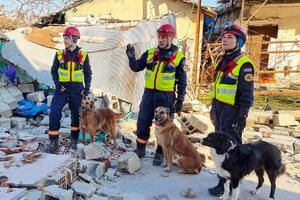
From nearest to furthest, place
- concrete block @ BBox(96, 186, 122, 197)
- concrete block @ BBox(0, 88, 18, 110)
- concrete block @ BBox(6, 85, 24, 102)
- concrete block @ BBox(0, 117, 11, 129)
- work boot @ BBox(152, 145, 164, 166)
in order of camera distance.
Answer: concrete block @ BBox(96, 186, 122, 197)
work boot @ BBox(152, 145, 164, 166)
concrete block @ BBox(0, 117, 11, 129)
concrete block @ BBox(0, 88, 18, 110)
concrete block @ BBox(6, 85, 24, 102)

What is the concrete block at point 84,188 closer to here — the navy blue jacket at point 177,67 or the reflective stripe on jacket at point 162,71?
the reflective stripe on jacket at point 162,71

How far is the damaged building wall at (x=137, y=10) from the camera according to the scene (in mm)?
12828

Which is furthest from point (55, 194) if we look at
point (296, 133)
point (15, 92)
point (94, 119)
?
point (296, 133)

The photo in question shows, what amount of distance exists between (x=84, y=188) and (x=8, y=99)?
16.9ft

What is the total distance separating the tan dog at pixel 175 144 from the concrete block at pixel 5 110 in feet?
16.1

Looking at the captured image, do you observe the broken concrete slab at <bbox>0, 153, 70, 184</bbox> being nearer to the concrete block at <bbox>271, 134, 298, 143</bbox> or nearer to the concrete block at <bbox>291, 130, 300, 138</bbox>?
the concrete block at <bbox>271, 134, 298, 143</bbox>

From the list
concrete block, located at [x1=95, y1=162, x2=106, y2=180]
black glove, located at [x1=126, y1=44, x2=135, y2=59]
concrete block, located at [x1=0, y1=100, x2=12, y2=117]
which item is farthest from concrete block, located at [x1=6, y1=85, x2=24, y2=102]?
black glove, located at [x1=126, y1=44, x2=135, y2=59]

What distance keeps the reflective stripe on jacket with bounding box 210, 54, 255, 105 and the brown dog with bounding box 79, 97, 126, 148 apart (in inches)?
106

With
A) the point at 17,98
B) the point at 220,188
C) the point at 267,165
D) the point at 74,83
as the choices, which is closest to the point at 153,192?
the point at 220,188

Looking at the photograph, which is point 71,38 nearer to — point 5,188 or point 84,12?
point 5,188

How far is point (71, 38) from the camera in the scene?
4.61 metres

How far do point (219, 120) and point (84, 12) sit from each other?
11.7m

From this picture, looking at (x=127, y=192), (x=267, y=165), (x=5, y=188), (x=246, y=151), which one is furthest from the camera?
(x=127, y=192)

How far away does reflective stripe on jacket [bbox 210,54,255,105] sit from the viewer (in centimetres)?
326
